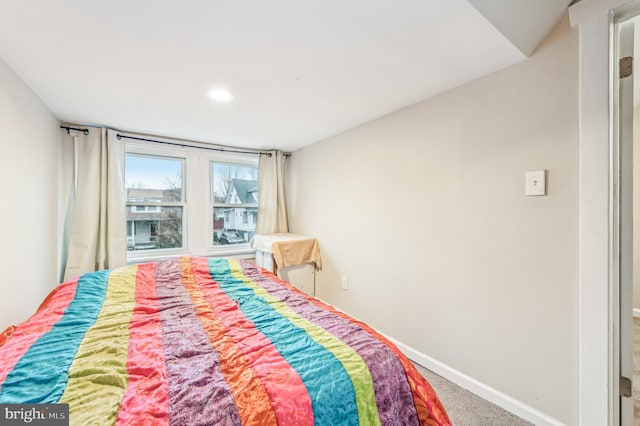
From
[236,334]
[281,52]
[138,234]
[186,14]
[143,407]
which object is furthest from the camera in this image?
[138,234]

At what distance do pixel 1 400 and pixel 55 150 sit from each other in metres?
2.29

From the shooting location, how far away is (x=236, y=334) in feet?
4.24

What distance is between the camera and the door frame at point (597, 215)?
1.19m

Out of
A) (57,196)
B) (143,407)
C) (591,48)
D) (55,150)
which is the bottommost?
(143,407)

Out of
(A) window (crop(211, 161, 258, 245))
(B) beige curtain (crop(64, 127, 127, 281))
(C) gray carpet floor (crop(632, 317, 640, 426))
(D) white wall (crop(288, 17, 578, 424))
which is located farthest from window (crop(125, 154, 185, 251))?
(C) gray carpet floor (crop(632, 317, 640, 426))

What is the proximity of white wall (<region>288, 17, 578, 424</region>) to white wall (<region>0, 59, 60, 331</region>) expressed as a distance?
2437mm

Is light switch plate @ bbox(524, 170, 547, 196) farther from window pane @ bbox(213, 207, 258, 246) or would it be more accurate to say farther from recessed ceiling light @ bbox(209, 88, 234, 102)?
window pane @ bbox(213, 207, 258, 246)

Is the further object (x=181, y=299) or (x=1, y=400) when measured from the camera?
(x=181, y=299)

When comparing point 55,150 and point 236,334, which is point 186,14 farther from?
point 55,150

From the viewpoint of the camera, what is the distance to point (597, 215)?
122 centimetres

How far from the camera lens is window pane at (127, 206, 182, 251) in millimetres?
2957

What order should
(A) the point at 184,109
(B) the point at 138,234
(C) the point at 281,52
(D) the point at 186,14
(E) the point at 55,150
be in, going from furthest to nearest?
(B) the point at 138,234 → (E) the point at 55,150 → (A) the point at 184,109 → (C) the point at 281,52 → (D) the point at 186,14

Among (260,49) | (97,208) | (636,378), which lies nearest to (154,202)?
(97,208)

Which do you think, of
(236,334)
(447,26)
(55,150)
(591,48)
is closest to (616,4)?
(591,48)
